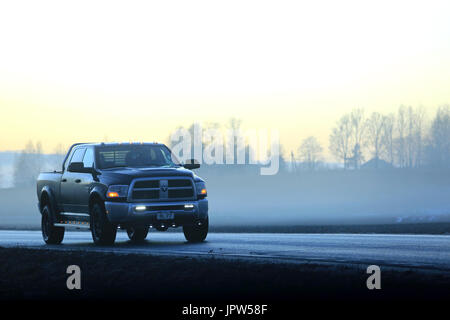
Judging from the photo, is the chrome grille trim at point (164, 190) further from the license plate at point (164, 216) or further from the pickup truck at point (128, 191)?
the license plate at point (164, 216)

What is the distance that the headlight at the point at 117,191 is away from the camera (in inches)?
735

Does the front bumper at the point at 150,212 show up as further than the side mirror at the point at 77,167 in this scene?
No

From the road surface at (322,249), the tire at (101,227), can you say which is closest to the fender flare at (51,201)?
the road surface at (322,249)

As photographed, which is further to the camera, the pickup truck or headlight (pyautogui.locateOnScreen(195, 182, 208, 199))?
headlight (pyautogui.locateOnScreen(195, 182, 208, 199))

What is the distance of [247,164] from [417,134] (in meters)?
33.5

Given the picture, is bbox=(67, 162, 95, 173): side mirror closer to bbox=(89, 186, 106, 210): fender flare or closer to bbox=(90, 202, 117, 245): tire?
bbox=(89, 186, 106, 210): fender flare

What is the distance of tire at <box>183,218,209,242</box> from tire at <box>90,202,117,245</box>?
201 cm

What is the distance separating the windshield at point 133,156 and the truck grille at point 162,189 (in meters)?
1.12

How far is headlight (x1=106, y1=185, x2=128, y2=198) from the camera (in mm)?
18672

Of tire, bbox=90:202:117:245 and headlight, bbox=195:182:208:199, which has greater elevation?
headlight, bbox=195:182:208:199

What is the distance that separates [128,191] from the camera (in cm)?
1867
